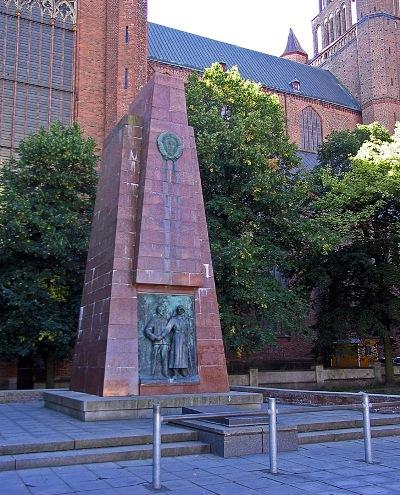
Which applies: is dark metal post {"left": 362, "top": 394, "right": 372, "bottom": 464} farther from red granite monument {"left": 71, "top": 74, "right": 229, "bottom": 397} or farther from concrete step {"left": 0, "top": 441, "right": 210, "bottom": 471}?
red granite monument {"left": 71, "top": 74, "right": 229, "bottom": 397}

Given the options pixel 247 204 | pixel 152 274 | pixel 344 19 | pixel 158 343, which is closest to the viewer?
pixel 158 343

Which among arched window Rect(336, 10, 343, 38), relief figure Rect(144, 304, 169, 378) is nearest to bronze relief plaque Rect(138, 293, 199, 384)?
relief figure Rect(144, 304, 169, 378)

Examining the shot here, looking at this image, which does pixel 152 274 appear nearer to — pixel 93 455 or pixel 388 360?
pixel 93 455

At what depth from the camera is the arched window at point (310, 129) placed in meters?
42.3

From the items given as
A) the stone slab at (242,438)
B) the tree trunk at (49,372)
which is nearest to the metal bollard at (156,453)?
the stone slab at (242,438)

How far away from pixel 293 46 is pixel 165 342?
167ft

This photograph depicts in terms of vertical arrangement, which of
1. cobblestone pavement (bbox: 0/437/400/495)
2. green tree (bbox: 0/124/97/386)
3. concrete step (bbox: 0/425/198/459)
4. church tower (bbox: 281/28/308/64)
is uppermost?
church tower (bbox: 281/28/308/64)

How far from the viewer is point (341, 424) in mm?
9727

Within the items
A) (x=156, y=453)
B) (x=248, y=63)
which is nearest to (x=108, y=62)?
(x=248, y=63)

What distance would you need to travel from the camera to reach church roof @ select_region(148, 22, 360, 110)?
38.5 metres

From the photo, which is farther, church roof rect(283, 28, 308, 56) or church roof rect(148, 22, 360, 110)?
church roof rect(283, 28, 308, 56)

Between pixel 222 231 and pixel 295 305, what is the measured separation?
13.1 feet

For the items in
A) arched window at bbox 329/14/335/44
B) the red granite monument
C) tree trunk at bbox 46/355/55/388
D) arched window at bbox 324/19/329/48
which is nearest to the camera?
the red granite monument

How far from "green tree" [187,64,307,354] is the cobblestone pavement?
37.8 ft
